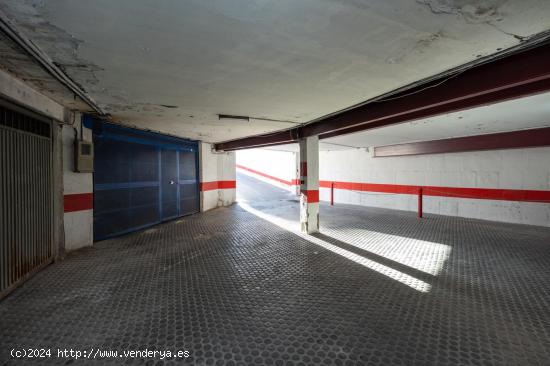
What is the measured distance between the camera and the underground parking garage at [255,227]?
1.98m

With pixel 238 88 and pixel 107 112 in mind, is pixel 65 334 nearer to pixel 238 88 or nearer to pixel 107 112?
pixel 238 88

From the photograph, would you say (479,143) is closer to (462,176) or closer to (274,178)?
(462,176)

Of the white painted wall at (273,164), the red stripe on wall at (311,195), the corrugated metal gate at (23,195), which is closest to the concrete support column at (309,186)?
the red stripe on wall at (311,195)

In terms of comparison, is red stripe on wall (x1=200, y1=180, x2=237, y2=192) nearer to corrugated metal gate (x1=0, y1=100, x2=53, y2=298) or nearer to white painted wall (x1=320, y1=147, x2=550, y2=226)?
white painted wall (x1=320, y1=147, x2=550, y2=226)

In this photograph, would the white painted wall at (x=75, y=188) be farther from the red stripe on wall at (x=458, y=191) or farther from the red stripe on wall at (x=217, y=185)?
the red stripe on wall at (x=458, y=191)

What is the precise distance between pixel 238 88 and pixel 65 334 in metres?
3.12

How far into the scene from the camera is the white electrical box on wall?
15.1 feet

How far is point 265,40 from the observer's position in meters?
2.16

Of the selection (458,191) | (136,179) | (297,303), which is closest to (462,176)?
(458,191)

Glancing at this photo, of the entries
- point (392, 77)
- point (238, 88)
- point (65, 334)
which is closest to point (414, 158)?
point (392, 77)

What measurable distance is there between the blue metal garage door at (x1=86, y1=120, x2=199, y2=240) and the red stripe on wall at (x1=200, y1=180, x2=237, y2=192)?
28.6 inches

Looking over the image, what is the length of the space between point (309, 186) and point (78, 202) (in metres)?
4.65

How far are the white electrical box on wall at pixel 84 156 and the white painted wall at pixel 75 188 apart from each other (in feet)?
0.33

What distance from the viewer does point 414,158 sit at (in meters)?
9.00
